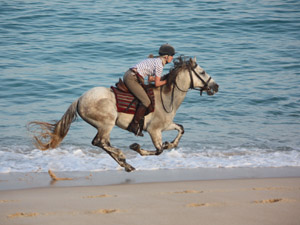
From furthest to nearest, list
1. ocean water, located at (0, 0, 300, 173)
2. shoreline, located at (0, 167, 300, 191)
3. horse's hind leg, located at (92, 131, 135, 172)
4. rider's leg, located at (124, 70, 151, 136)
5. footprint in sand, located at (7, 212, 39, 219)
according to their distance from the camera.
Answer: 1. ocean water, located at (0, 0, 300, 173)
2. horse's hind leg, located at (92, 131, 135, 172)
3. rider's leg, located at (124, 70, 151, 136)
4. shoreline, located at (0, 167, 300, 191)
5. footprint in sand, located at (7, 212, 39, 219)

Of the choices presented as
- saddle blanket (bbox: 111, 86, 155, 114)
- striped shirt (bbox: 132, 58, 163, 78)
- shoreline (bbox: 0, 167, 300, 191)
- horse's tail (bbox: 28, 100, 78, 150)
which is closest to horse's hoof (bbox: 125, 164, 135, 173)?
shoreline (bbox: 0, 167, 300, 191)

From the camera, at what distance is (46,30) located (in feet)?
79.8

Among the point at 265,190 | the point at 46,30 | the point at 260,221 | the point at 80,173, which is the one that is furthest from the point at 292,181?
the point at 46,30

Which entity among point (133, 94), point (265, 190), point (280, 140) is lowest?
point (280, 140)

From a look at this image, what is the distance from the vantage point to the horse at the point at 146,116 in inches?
349

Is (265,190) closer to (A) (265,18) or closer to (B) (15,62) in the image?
(B) (15,62)

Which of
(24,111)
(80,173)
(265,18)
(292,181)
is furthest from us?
(265,18)

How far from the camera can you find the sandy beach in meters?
6.31

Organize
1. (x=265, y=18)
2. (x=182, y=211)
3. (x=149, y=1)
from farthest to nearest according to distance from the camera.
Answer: (x=149, y=1) < (x=265, y=18) < (x=182, y=211)

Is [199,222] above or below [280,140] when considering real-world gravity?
above

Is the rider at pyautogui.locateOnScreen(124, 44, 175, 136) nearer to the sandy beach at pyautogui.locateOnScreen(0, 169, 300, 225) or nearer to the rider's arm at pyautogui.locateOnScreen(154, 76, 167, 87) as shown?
the rider's arm at pyautogui.locateOnScreen(154, 76, 167, 87)

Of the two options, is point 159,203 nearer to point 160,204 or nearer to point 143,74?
point 160,204

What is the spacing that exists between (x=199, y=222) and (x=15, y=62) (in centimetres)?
1476

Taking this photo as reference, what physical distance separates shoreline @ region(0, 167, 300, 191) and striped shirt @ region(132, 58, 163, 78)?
187cm
